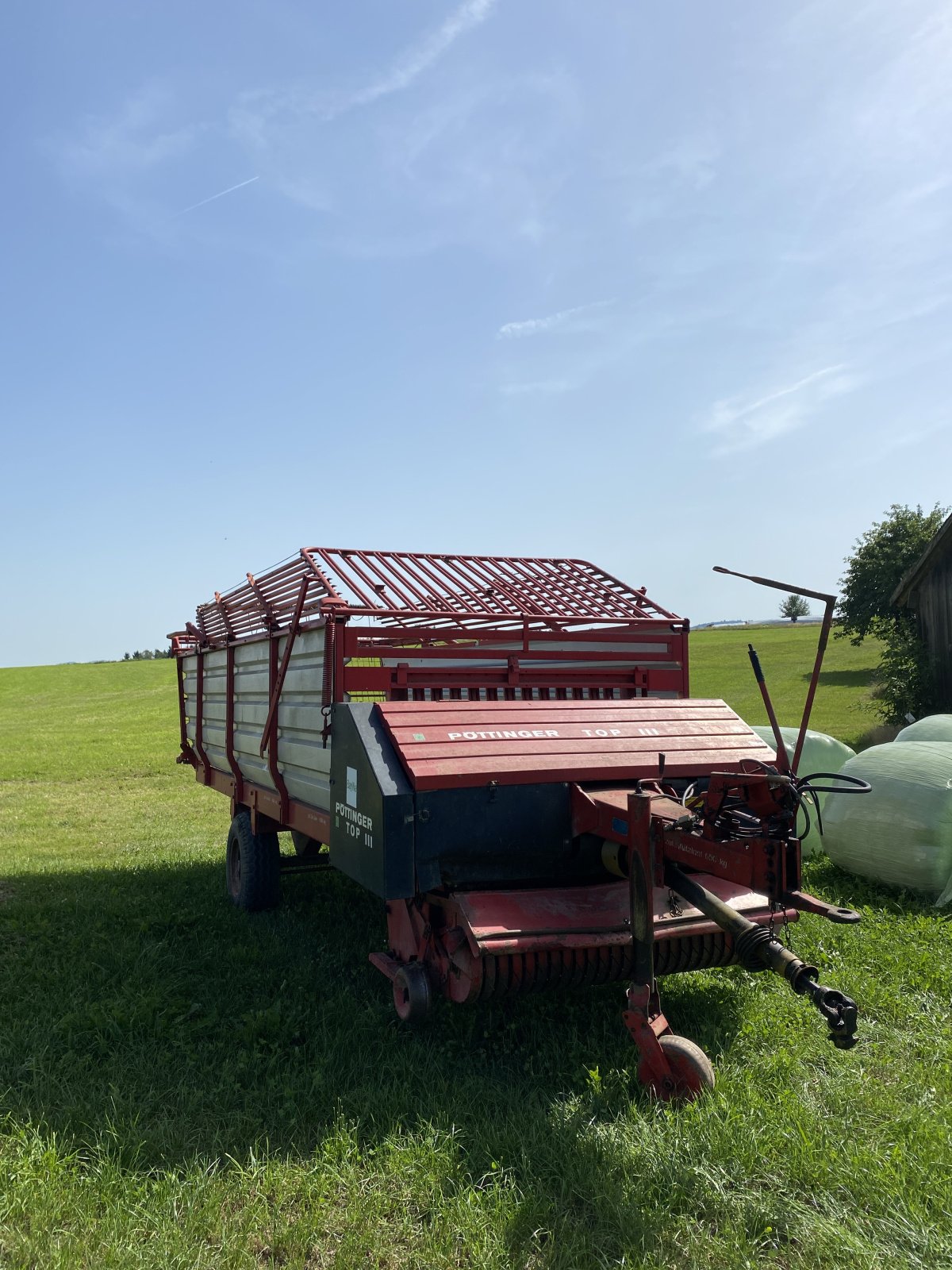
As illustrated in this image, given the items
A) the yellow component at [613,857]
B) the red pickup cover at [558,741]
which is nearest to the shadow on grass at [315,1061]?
the yellow component at [613,857]

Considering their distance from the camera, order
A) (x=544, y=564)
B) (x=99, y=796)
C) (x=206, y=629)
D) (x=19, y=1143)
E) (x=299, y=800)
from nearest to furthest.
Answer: (x=19, y=1143) → (x=299, y=800) → (x=544, y=564) → (x=206, y=629) → (x=99, y=796)

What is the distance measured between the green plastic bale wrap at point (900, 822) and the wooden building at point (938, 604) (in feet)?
Result: 30.1

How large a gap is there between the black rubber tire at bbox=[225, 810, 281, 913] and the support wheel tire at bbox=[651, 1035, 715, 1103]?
12.2ft

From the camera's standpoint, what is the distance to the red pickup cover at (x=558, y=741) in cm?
425

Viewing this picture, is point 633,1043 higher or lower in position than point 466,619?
lower

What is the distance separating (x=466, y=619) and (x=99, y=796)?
10983 millimetres

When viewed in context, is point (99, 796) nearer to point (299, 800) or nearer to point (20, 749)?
point (20, 749)

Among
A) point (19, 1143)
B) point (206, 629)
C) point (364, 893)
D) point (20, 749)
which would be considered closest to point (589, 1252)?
point (19, 1143)

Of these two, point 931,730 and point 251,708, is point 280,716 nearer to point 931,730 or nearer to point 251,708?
point 251,708

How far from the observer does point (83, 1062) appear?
13.9 ft

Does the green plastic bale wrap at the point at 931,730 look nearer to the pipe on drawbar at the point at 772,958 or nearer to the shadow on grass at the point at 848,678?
the pipe on drawbar at the point at 772,958

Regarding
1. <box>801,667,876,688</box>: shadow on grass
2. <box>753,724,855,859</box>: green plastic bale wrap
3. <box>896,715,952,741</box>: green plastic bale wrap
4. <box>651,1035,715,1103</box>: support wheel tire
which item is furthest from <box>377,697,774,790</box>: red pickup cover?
<box>801,667,876,688</box>: shadow on grass

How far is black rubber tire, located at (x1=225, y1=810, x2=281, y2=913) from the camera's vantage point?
666 cm

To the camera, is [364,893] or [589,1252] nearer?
[589,1252]
